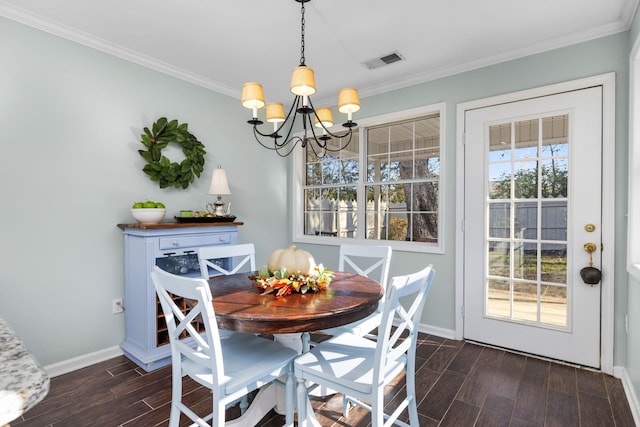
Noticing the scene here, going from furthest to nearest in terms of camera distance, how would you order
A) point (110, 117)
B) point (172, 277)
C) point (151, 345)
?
point (110, 117) → point (151, 345) → point (172, 277)

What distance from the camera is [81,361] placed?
252cm

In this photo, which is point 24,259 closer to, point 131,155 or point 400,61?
point 131,155

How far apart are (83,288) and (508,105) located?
12.3 feet

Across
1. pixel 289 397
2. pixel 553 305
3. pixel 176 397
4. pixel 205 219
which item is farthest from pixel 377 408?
pixel 205 219

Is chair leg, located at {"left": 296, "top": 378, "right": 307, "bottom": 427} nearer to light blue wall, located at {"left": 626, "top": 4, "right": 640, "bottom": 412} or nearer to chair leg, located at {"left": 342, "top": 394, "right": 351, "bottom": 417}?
chair leg, located at {"left": 342, "top": 394, "right": 351, "bottom": 417}

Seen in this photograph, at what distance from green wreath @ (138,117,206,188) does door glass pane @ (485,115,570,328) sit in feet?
8.94

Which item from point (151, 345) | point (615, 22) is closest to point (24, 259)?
point (151, 345)

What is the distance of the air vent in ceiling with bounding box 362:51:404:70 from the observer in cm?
285

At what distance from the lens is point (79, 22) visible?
2.37 m

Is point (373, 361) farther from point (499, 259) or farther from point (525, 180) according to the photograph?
point (525, 180)

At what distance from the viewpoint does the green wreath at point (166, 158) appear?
2.89 m

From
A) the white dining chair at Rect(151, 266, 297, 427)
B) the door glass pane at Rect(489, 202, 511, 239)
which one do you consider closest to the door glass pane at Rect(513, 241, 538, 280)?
the door glass pane at Rect(489, 202, 511, 239)

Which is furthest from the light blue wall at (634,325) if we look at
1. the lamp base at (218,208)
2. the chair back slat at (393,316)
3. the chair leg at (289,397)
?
the lamp base at (218,208)

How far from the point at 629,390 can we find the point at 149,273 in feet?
11.0
